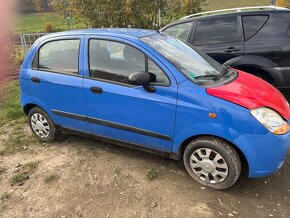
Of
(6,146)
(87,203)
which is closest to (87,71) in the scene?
(87,203)

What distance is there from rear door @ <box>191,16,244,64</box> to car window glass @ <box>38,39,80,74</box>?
103 inches

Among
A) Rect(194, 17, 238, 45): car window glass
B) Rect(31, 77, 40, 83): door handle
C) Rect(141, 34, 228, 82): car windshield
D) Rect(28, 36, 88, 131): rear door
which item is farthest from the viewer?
Rect(194, 17, 238, 45): car window glass

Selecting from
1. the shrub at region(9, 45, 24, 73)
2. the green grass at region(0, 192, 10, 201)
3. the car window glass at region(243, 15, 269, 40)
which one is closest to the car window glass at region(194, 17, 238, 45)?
the car window glass at region(243, 15, 269, 40)

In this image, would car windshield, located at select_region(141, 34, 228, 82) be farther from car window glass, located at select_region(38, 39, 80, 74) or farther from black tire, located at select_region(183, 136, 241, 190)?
car window glass, located at select_region(38, 39, 80, 74)

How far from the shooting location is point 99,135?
4355 millimetres

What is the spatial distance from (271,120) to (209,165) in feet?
2.65

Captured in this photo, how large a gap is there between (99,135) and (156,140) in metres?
0.91

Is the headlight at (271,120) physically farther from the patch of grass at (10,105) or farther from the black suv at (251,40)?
the patch of grass at (10,105)

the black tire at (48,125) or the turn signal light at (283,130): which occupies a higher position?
the turn signal light at (283,130)

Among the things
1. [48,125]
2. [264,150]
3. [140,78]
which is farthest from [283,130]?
[48,125]

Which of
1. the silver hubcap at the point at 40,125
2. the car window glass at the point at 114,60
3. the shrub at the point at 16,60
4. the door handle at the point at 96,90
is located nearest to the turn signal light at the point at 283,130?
the car window glass at the point at 114,60

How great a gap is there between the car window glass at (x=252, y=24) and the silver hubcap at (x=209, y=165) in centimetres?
291

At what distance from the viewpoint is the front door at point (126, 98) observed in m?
3.65

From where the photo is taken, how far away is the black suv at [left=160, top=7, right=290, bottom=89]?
536cm
